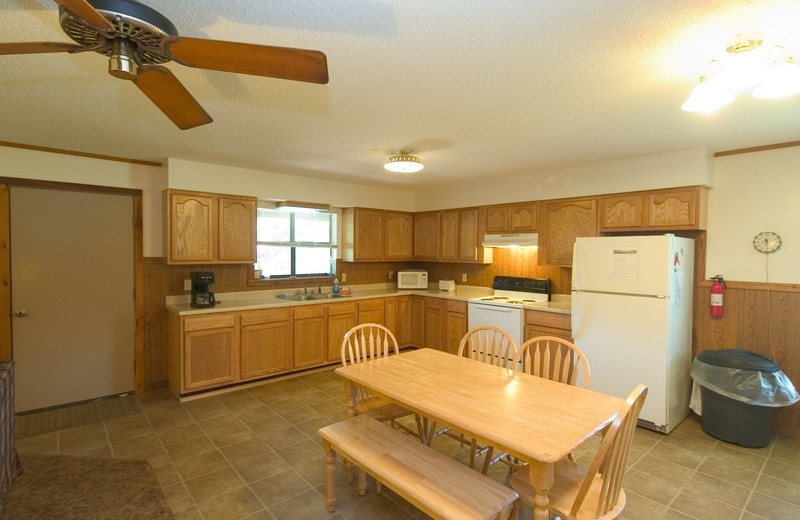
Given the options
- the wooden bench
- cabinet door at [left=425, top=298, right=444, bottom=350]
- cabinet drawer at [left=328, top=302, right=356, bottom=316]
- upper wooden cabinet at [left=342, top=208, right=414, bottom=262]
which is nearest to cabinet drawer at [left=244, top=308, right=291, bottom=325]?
cabinet drawer at [left=328, top=302, right=356, bottom=316]

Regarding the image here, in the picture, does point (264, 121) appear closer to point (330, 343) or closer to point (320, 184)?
point (320, 184)

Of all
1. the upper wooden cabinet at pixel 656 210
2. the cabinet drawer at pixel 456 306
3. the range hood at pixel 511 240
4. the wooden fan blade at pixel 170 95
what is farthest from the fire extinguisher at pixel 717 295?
the wooden fan blade at pixel 170 95

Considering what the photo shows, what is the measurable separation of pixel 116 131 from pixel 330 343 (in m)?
2.88

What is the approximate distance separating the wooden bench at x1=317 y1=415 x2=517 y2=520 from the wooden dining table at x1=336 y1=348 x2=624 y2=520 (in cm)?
19

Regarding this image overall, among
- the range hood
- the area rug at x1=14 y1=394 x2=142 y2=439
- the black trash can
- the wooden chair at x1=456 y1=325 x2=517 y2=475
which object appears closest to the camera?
the wooden chair at x1=456 y1=325 x2=517 y2=475

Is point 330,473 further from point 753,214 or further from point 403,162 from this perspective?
point 753,214

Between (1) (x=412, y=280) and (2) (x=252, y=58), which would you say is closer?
(2) (x=252, y=58)

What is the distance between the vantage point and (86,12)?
1016 millimetres

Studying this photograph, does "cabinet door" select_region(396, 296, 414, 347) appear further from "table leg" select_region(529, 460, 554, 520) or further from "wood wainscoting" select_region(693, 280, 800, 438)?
"table leg" select_region(529, 460, 554, 520)

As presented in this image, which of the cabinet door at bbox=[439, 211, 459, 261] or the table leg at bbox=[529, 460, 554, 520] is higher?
the cabinet door at bbox=[439, 211, 459, 261]

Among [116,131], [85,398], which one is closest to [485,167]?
[116,131]

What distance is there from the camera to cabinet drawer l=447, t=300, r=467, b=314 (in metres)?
4.74

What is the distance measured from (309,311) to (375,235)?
1.48 metres

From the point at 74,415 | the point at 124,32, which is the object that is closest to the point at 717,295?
the point at 124,32
